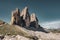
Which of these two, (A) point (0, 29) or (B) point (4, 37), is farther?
(A) point (0, 29)

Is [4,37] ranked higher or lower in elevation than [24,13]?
lower

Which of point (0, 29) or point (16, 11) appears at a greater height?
point (16, 11)

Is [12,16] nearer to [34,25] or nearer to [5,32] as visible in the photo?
[34,25]

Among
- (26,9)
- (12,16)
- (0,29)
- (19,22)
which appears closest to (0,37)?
(0,29)

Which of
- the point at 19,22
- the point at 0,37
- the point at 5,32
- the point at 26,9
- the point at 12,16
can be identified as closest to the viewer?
the point at 0,37

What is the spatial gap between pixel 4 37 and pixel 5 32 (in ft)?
13.1

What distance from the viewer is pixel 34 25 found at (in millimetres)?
198250

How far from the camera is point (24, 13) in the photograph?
653ft

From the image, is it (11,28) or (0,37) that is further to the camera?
(11,28)

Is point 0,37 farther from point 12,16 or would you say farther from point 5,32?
point 12,16

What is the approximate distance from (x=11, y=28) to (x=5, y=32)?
469cm

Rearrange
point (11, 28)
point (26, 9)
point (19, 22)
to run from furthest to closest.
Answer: point (26, 9) < point (19, 22) < point (11, 28)

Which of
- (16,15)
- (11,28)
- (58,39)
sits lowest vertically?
(58,39)

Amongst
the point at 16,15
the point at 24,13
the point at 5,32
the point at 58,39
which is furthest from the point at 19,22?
the point at 5,32
